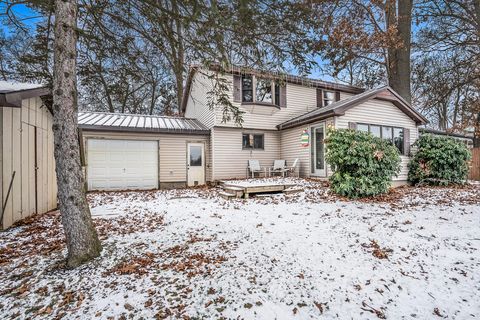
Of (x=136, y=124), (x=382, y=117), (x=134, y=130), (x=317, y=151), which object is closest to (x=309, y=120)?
(x=317, y=151)

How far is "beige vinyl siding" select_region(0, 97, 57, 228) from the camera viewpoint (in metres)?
4.71

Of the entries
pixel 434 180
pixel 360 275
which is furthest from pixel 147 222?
pixel 434 180

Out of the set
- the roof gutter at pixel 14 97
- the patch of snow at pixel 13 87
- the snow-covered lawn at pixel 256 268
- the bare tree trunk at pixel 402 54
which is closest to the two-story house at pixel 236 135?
the bare tree trunk at pixel 402 54

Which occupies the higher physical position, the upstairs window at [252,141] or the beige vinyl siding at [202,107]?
the beige vinyl siding at [202,107]

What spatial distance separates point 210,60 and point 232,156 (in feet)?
27.2

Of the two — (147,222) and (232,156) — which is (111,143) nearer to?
(232,156)

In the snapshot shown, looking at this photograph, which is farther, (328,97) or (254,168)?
(328,97)

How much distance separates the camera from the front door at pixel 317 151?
10.6 meters

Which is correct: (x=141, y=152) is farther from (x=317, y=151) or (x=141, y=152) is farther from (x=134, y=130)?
(x=317, y=151)

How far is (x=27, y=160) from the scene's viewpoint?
5410 millimetres

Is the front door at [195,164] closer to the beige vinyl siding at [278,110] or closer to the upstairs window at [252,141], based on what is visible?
the beige vinyl siding at [278,110]

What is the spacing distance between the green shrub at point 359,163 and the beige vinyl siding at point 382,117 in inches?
108

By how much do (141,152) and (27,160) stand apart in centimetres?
570

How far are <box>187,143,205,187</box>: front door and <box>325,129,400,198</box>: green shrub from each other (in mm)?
6637
